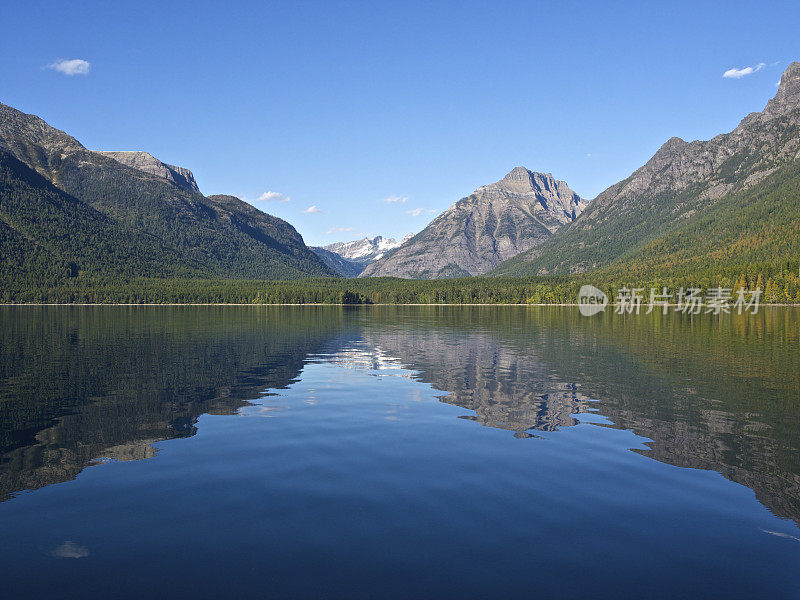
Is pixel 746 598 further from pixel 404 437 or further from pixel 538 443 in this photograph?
pixel 404 437

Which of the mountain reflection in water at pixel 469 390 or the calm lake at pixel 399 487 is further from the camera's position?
the mountain reflection in water at pixel 469 390

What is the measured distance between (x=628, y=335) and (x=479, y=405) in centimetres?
6377

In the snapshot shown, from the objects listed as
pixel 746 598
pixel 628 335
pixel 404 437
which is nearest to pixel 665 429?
pixel 404 437

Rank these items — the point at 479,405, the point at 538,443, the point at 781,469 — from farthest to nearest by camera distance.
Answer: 1. the point at 479,405
2. the point at 538,443
3. the point at 781,469

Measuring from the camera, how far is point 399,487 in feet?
67.7

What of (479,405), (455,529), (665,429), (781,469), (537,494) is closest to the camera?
(455,529)

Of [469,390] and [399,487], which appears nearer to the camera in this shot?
[399,487]

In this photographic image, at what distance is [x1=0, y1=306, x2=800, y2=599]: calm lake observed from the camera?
46.9ft

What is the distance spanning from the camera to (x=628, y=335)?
3583 inches

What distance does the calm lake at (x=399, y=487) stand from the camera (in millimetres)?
14294

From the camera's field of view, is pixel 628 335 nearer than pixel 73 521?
No

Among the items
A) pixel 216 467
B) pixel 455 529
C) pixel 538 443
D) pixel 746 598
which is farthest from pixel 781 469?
pixel 216 467

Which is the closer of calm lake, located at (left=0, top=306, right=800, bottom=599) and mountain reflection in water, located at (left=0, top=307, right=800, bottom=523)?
calm lake, located at (left=0, top=306, right=800, bottom=599)

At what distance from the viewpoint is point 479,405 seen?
120 ft
